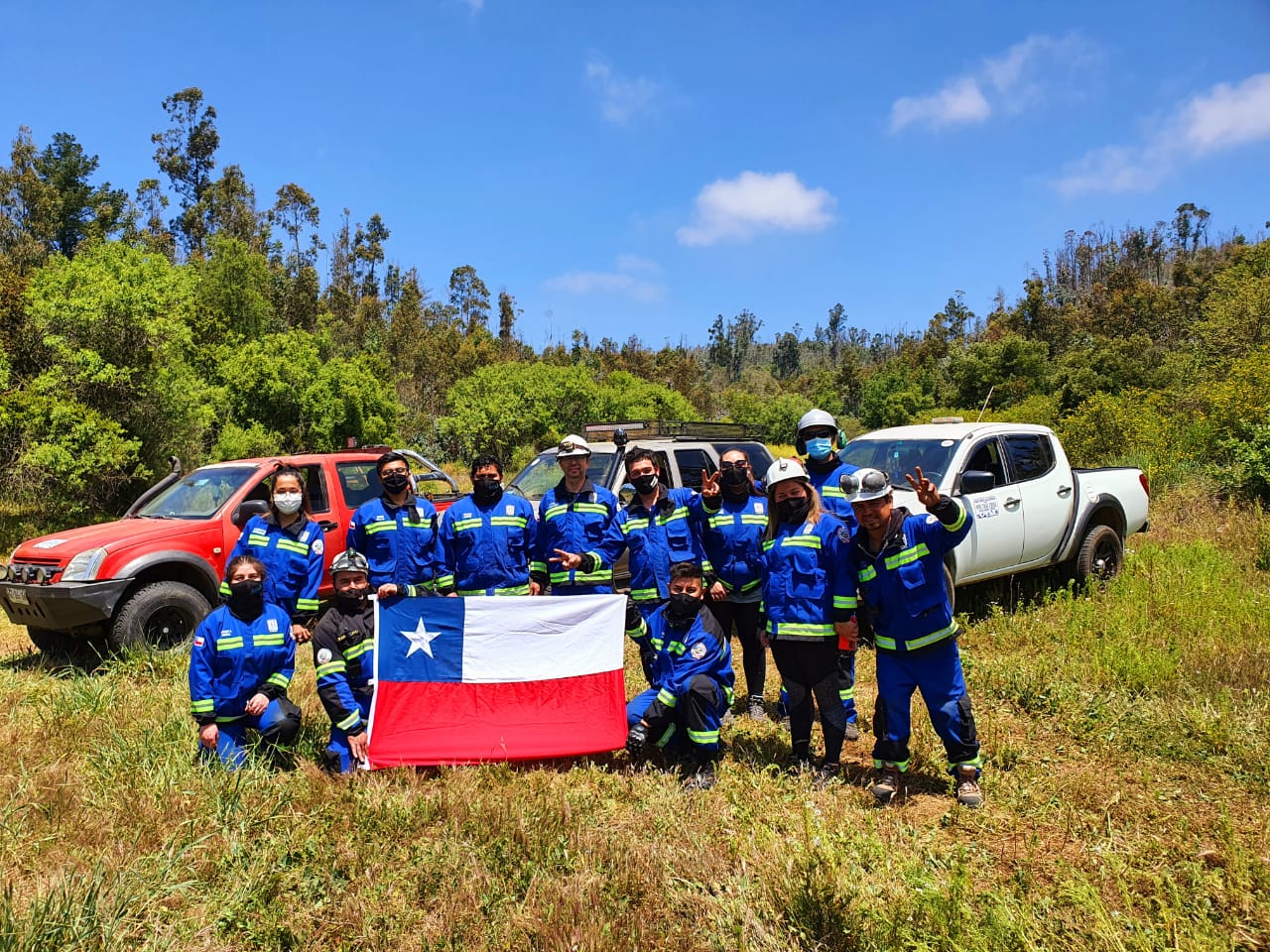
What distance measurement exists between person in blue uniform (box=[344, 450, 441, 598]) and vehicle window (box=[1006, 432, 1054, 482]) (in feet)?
19.5

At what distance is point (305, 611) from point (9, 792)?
1.82m

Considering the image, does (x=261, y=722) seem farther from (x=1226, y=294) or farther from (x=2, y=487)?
(x=1226, y=294)

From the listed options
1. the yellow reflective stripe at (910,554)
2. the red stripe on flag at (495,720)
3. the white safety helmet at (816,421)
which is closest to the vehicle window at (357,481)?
the red stripe on flag at (495,720)

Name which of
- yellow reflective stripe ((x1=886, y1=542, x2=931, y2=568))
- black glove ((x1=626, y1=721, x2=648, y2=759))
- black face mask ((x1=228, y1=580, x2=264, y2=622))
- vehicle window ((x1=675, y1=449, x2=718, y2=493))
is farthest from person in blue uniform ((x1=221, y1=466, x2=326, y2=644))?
vehicle window ((x1=675, y1=449, x2=718, y2=493))

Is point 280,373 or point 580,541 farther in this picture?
point 280,373

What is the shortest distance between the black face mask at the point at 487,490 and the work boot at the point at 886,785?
3.13m

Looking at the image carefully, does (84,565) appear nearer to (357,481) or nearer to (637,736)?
(357,481)

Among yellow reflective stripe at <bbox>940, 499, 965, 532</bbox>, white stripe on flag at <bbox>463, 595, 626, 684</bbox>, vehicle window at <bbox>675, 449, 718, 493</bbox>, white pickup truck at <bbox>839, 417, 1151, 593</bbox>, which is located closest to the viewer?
yellow reflective stripe at <bbox>940, 499, 965, 532</bbox>

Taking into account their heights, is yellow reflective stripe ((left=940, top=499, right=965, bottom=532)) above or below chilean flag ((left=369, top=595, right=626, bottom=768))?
above

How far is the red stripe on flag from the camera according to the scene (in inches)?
191

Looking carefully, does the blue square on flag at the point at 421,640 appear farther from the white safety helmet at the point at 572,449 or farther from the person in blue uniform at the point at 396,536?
the white safety helmet at the point at 572,449

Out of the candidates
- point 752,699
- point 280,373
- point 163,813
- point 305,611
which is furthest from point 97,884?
point 280,373

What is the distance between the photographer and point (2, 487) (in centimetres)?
1377

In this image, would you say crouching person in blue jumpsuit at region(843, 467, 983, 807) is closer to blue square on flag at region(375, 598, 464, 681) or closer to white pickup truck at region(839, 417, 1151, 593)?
blue square on flag at region(375, 598, 464, 681)
